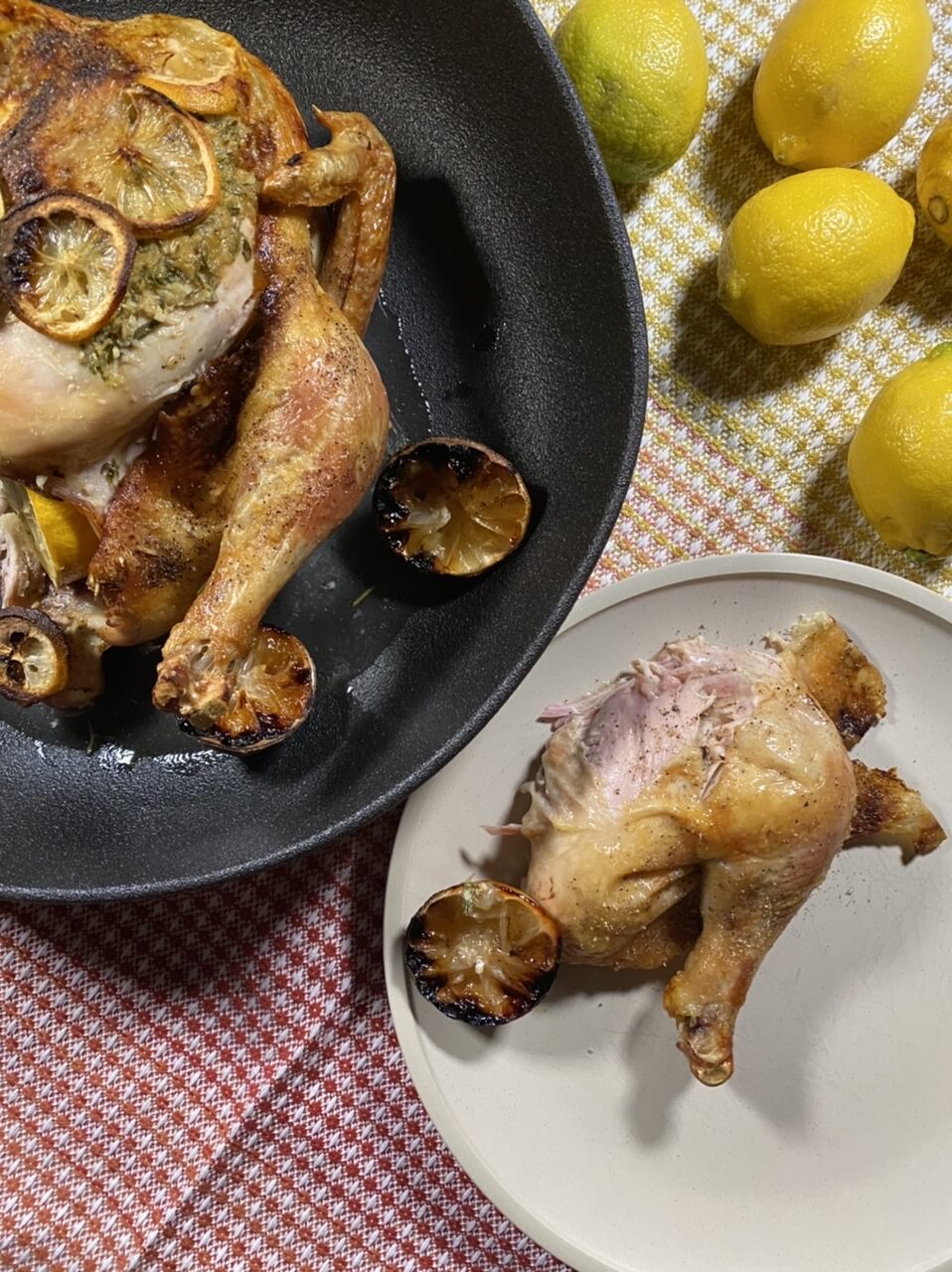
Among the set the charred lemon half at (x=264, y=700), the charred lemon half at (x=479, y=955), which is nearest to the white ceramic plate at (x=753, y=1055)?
the charred lemon half at (x=479, y=955)

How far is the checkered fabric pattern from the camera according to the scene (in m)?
1.28

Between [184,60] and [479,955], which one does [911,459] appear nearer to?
[479,955]

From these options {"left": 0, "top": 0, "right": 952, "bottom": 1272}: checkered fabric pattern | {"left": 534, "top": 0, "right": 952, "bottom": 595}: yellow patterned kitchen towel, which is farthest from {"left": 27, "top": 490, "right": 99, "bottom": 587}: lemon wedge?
{"left": 534, "top": 0, "right": 952, "bottom": 595}: yellow patterned kitchen towel

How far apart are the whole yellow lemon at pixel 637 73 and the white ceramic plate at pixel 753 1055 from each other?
0.47 metres

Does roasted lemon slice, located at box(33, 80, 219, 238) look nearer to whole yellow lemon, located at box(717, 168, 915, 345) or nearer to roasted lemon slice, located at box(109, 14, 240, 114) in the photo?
roasted lemon slice, located at box(109, 14, 240, 114)

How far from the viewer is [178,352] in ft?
3.11

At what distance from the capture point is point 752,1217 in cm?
124

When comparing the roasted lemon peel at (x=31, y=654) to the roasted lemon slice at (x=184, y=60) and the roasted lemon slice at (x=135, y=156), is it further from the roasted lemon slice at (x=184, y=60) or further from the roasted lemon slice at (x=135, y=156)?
the roasted lemon slice at (x=184, y=60)

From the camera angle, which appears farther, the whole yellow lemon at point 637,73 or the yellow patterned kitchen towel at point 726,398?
the yellow patterned kitchen towel at point 726,398

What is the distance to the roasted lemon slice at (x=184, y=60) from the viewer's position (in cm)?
96

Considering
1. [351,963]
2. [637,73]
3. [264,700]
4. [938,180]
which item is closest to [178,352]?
[264,700]

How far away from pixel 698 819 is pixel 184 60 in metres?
0.84

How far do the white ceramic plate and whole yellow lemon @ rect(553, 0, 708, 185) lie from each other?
471 millimetres

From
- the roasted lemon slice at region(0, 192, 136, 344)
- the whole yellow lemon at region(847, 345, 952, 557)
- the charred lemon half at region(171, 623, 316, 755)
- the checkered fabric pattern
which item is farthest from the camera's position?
the checkered fabric pattern
